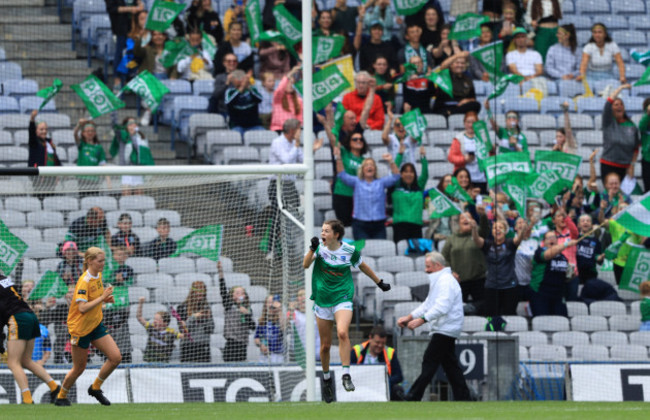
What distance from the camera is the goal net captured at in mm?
14398

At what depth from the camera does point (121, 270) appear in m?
14.4

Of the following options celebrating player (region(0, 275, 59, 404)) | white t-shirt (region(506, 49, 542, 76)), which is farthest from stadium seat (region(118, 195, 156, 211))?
white t-shirt (region(506, 49, 542, 76))

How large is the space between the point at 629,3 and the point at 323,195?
8315 millimetres

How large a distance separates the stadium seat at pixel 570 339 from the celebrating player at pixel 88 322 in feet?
20.4

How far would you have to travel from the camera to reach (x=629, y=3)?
22688 mm

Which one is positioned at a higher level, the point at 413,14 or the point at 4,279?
the point at 413,14

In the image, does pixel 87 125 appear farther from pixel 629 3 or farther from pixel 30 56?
pixel 629 3

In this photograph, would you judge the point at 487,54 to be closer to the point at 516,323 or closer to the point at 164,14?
the point at 516,323

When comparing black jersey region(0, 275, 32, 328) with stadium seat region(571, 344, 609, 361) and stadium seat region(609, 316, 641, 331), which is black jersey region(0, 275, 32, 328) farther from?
stadium seat region(609, 316, 641, 331)

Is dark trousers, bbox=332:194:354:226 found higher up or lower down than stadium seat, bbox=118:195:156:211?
lower down

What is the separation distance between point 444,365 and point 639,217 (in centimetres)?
395

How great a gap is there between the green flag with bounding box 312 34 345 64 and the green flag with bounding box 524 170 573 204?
344cm

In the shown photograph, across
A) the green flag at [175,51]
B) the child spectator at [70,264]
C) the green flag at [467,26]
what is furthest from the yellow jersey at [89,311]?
the green flag at [467,26]

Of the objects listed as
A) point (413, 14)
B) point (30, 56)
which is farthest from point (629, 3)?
point (30, 56)
